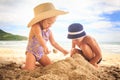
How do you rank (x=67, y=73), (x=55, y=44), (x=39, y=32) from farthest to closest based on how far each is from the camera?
(x=55, y=44) → (x=39, y=32) → (x=67, y=73)

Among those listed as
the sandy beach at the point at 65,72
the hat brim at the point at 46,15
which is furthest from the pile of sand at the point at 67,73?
the hat brim at the point at 46,15

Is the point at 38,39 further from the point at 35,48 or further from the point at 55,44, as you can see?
the point at 55,44

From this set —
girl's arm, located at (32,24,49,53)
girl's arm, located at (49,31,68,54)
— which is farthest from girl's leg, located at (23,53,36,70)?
girl's arm, located at (49,31,68,54)

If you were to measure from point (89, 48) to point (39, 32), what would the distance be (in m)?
0.41

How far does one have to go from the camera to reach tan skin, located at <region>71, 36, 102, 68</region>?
207cm

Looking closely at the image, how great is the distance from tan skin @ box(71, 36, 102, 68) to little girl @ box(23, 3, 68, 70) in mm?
238

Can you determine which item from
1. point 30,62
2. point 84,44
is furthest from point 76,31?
point 30,62

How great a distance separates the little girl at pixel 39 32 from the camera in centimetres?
204

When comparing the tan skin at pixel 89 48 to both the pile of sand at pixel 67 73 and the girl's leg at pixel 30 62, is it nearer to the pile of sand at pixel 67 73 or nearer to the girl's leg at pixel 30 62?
the pile of sand at pixel 67 73

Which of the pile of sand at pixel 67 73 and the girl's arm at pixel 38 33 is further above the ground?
the girl's arm at pixel 38 33

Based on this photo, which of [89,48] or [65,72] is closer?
[65,72]

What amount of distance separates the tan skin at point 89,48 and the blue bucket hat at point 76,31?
0.12ft

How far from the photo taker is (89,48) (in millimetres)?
2084

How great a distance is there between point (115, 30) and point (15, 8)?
3.18ft
